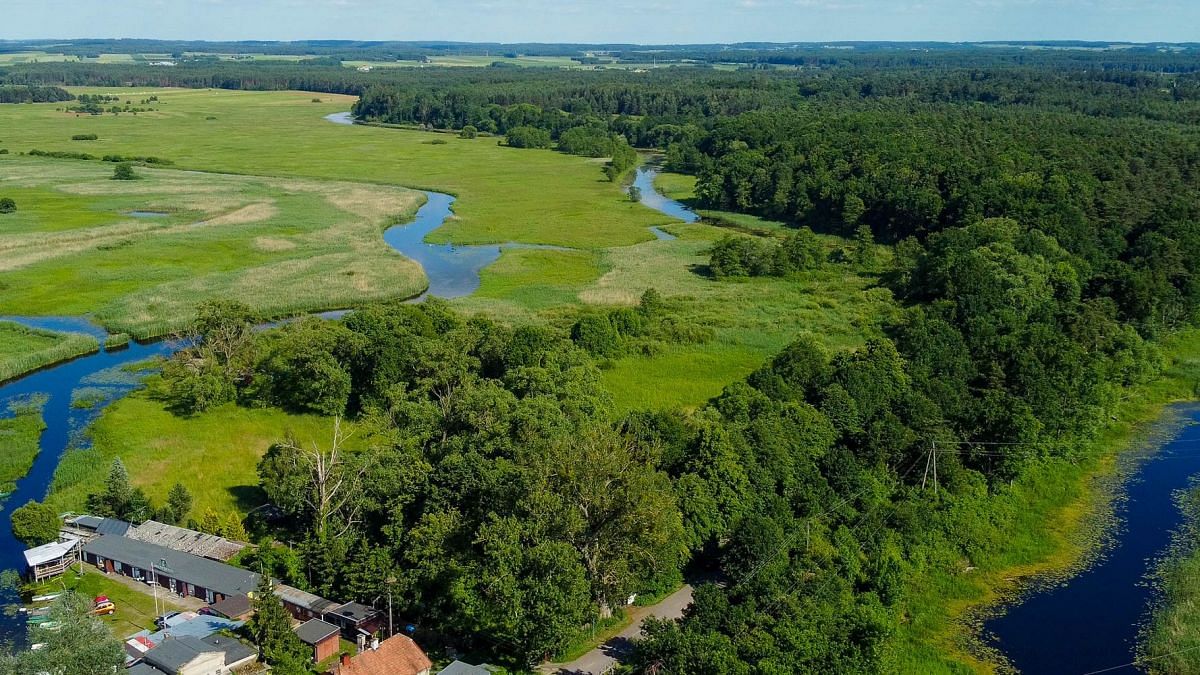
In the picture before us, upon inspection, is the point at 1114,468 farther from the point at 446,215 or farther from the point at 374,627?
the point at 446,215

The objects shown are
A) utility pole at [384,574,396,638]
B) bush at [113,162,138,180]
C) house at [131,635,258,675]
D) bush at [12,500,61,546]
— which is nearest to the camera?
house at [131,635,258,675]

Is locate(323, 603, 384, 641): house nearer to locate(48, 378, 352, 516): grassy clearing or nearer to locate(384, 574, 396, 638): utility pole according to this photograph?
locate(384, 574, 396, 638): utility pole

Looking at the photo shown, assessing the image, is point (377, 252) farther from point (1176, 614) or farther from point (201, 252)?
point (1176, 614)

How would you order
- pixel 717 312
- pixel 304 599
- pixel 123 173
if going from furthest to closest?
1. pixel 123 173
2. pixel 717 312
3. pixel 304 599

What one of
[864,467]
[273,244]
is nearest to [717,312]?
[864,467]

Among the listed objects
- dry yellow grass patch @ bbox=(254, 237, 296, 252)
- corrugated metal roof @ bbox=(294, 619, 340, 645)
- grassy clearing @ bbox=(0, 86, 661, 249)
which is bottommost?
corrugated metal roof @ bbox=(294, 619, 340, 645)

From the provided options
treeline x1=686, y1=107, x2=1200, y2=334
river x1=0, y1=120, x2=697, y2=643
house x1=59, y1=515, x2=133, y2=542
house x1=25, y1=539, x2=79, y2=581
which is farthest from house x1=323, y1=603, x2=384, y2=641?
treeline x1=686, y1=107, x2=1200, y2=334
